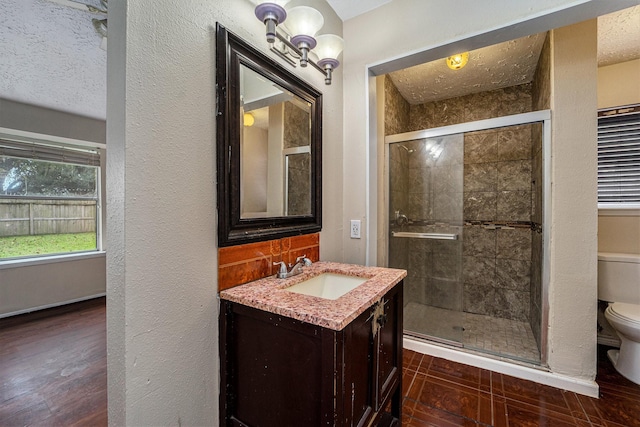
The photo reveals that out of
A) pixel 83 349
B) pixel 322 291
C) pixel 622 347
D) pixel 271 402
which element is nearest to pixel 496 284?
pixel 622 347

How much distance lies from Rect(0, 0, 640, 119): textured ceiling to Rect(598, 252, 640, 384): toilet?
1.60m

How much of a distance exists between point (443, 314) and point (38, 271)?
14.1 feet

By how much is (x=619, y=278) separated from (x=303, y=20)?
2559 millimetres

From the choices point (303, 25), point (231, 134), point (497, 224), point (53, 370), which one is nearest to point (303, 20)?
point (303, 25)

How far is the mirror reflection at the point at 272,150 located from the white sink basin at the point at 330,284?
37cm

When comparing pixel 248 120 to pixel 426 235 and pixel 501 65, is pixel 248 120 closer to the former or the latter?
pixel 426 235

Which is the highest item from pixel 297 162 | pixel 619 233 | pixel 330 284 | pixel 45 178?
pixel 45 178

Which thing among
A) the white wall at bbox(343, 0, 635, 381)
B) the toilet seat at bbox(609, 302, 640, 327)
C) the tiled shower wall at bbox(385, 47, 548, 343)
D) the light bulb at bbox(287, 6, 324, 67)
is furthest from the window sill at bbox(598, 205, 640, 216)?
the light bulb at bbox(287, 6, 324, 67)

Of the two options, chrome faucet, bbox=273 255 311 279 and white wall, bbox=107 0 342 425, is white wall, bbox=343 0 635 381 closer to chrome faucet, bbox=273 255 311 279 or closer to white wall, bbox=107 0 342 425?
chrome faucet, bbox=273 255 311 279

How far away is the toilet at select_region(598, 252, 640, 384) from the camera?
5.36 ft

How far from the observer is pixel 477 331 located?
7.77 ft

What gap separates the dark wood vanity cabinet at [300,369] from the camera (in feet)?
2.74

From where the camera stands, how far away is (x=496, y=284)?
108 inches

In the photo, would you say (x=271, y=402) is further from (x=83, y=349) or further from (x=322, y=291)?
(x=83, y=349)
